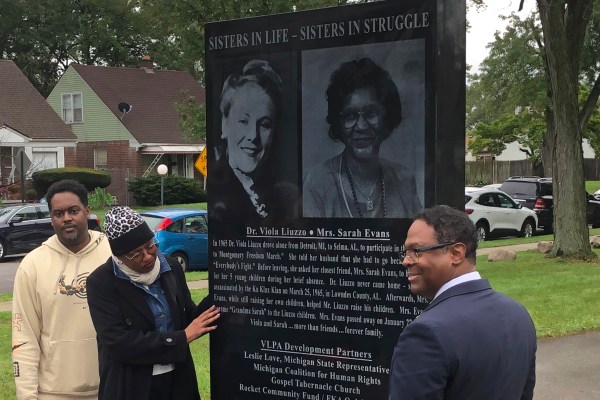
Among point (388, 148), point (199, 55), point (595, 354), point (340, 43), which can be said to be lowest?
point (595, 354)

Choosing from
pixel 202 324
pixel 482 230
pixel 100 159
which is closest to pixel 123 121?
pixel 100 159

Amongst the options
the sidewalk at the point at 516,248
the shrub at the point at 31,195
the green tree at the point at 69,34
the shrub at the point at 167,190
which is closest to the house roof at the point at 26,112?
the shrub at the point at 31,195

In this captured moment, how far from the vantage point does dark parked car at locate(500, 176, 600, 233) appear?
81.5 ft

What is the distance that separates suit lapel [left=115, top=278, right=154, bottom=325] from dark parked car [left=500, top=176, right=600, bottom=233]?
22.2m

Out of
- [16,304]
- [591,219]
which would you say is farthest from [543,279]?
[591,219]

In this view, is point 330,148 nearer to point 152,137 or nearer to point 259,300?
point 259,300

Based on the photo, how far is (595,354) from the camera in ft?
26.0

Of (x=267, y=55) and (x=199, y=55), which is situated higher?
(x=199, y=55)

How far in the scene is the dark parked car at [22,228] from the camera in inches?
778

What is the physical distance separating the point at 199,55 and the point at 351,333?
1475 cm

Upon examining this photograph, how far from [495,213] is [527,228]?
179 centimetres

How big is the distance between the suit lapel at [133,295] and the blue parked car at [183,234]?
12700 millimetres

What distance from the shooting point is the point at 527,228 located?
76.8 feet

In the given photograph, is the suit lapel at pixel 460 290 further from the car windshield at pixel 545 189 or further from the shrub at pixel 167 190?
the shrub at pixel 167 190
